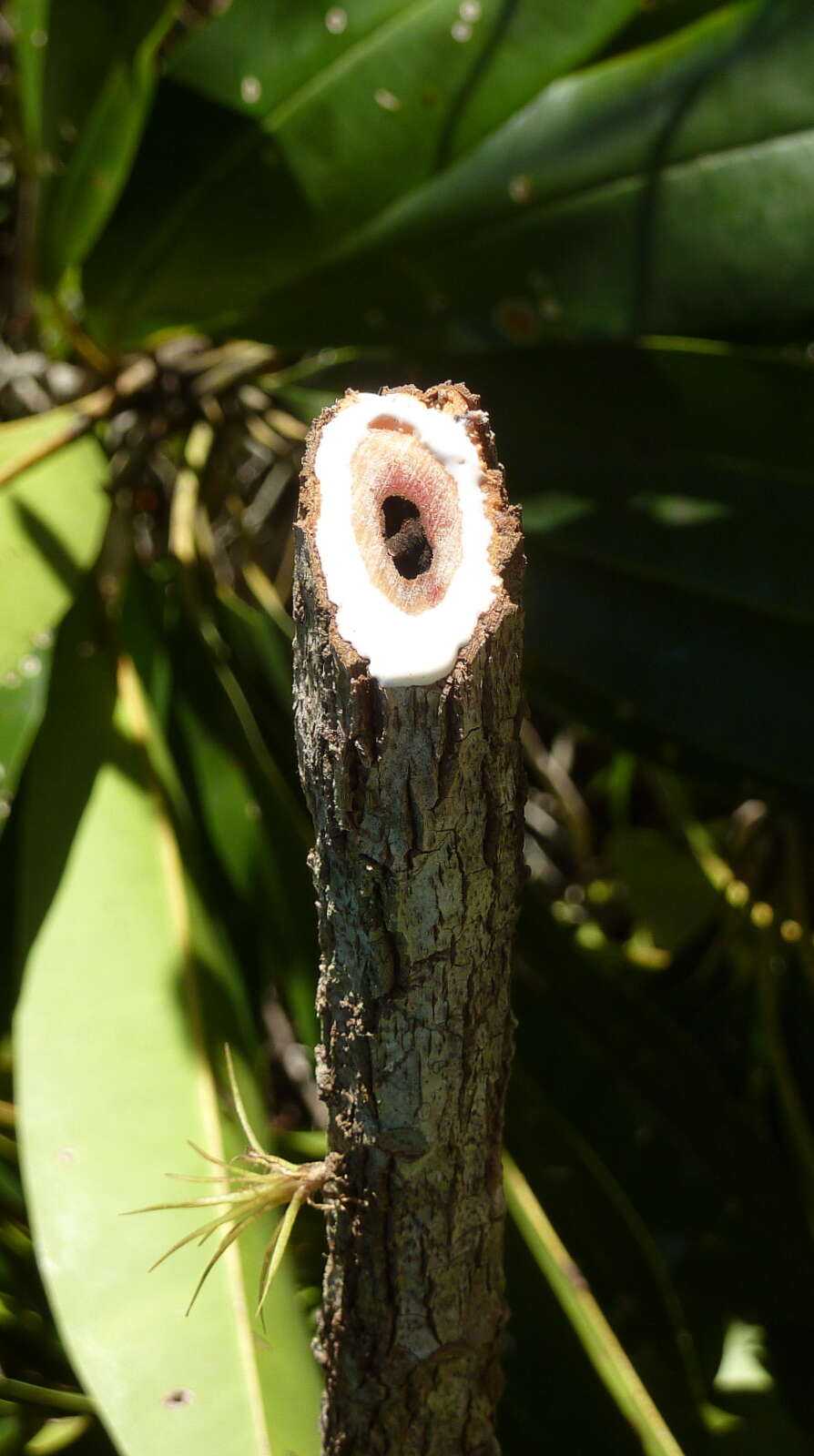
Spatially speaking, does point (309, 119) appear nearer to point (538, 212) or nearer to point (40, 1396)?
point (538, 212)

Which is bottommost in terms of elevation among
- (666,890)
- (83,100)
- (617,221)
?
(666,890)

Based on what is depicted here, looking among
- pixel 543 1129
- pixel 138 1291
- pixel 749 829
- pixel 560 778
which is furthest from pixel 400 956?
pixel 560 778


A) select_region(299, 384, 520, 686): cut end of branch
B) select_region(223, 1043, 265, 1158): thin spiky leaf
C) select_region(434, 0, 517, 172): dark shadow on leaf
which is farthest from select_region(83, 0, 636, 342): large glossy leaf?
select_region(223, 1043, 265, 1158): thin spiky leaf

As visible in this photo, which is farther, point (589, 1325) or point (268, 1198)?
point (589, 1325)

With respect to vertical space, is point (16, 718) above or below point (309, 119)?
below

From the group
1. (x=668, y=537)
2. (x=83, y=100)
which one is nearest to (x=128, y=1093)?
(x=668, y=537)

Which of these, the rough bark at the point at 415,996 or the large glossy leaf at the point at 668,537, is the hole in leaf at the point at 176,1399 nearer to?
the rough bark at the point at 415,996
